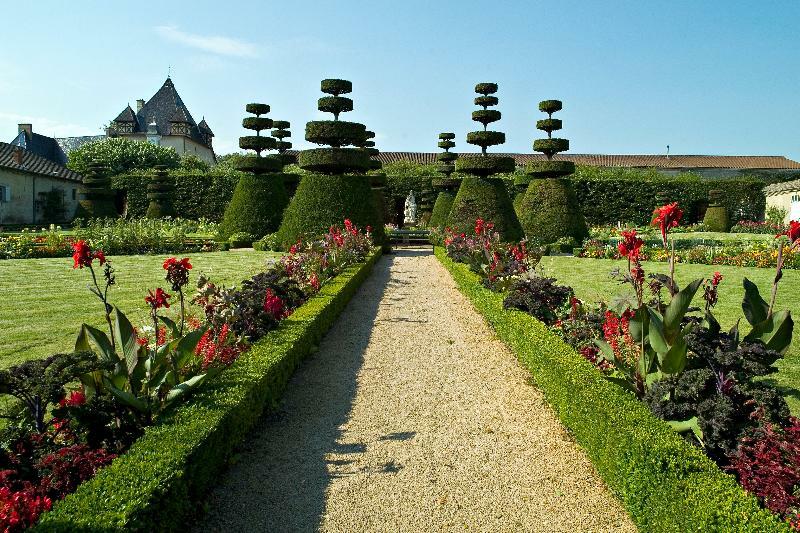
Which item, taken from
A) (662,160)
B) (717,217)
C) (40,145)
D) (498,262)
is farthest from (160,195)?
(662,160)

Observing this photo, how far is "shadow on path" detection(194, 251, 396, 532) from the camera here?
3381 millimetres

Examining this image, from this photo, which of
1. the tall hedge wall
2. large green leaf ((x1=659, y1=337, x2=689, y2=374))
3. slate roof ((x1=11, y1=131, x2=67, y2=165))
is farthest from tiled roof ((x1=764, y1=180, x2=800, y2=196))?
slate roof ((x1=11, y1=131, x2=67, y2=165))

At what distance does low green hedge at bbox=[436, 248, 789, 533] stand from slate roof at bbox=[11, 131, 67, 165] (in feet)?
146

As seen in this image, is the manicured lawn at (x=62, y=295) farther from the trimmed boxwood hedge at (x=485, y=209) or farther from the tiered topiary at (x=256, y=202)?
the trimmed boxwood hedge at (x=485, y=209)

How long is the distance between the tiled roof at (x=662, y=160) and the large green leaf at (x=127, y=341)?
42443 mm

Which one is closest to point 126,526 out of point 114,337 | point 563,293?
point 114,337

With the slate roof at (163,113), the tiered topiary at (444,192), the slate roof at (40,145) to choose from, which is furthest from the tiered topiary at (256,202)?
the slate roof at (163,113)

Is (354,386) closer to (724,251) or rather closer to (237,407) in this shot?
(237,407)

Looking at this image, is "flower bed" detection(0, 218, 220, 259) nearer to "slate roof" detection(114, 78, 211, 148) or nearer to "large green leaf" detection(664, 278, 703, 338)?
"large green leaf" detection(664, 278, 703, 338)

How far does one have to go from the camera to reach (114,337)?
13.0ft

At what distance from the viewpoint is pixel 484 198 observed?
18.6 m

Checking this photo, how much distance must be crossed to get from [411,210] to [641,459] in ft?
91.4

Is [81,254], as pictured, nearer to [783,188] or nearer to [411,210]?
[411,210]

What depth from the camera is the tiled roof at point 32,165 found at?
29.7m
